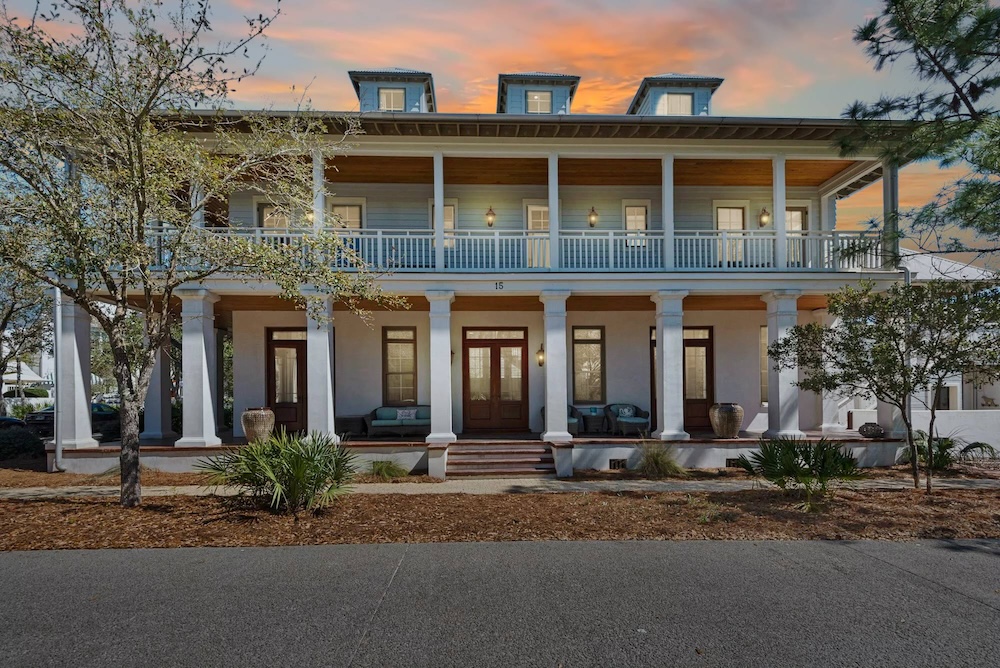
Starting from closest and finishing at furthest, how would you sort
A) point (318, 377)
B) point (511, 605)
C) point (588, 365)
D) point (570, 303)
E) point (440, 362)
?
point (511, 605), point (318, 377), point (440, 362), point (570, 303), point (588, 365)

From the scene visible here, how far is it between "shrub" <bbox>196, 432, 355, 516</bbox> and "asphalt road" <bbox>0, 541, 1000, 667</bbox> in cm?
113

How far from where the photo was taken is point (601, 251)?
1342 centimetres

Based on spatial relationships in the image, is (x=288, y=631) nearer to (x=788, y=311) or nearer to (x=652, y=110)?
(x=788, y=311)

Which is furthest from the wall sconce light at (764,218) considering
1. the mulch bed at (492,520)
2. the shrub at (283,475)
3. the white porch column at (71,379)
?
the white porch column at (71,379)

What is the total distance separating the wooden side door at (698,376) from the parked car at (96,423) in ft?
46.2

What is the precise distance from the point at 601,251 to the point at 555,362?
121 inches

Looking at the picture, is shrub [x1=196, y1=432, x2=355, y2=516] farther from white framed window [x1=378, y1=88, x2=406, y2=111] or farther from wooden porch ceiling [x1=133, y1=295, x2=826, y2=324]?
Answer: white framed window [x1=378, y1=88, x2=406, y2=111]

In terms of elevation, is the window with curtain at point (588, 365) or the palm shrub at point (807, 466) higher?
the window with curtain at point (588, 365)

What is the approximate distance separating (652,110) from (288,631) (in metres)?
14.8

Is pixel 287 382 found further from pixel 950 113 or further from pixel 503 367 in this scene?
pixel 950 113

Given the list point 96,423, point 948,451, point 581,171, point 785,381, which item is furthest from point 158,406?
point 948,451

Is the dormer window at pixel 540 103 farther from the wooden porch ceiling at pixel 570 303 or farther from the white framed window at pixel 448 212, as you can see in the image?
the wooden porch ceiling at pixel 570 303

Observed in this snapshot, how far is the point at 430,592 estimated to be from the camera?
4887 millimetres

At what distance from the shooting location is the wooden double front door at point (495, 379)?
14.6 m
